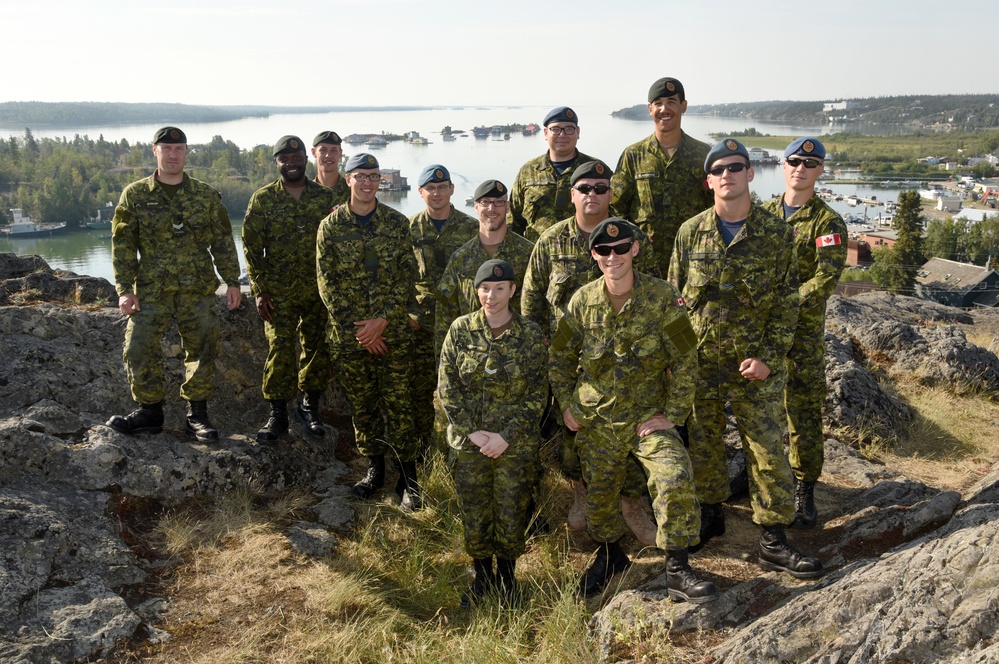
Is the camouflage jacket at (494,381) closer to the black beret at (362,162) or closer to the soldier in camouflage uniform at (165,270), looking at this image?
the black beret at (362,162)

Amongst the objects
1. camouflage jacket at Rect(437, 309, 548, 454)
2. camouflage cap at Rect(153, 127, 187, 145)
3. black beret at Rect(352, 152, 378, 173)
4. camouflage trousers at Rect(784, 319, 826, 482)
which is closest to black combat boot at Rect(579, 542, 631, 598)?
→ camouflage jacket at Rect(437, 309, 548, 454)

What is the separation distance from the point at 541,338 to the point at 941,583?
7.40ft

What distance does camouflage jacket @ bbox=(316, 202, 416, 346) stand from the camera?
199 inches

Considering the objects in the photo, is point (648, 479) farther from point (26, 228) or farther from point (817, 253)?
point (26, 228)

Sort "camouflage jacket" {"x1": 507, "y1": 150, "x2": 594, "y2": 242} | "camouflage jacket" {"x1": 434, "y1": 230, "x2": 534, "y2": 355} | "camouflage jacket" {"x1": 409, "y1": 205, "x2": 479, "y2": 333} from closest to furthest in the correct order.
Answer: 1. "camouflage jacket" {"x1": 434, "y1": 230, "x2": 534, "y2": 355}
2. "camouflage jacket" {"x1": 409, "y1": 205, "x2": 479, "y2": 333}
3. "camouflage jacket" {"x1": 507, "y1": 150, "x2": 594, "y2": 242}

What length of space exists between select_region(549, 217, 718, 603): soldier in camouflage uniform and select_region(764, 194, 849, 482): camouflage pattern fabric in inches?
48.2

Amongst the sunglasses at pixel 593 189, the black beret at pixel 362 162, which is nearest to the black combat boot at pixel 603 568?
the sunglasses at pixel 593 189

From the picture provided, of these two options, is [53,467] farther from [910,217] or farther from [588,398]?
[910,217]

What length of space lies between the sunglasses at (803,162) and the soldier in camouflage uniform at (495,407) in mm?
2125

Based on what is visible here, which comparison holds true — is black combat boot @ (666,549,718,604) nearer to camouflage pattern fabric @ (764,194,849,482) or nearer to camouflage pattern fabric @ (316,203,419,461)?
camouflage pattern fabric @ (764,194,849,482)

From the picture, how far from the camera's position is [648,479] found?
12.7 ft

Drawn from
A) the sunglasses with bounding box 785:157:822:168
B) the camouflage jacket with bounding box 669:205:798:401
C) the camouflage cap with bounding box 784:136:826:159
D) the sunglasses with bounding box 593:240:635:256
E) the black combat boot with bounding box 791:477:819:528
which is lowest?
the black combat boot with bounding box 791:477:819:528

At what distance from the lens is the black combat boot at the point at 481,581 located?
4258 millimetres

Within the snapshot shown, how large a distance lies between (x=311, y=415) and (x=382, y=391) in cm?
106
